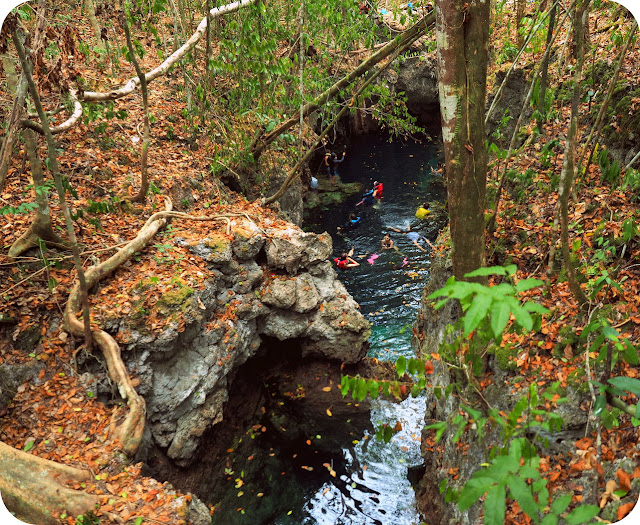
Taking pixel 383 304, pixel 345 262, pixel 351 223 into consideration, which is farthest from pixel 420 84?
pixel 383 304

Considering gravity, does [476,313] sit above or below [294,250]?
below

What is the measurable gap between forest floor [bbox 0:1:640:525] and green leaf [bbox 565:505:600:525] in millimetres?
1423

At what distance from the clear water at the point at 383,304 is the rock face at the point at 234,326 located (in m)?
1.88

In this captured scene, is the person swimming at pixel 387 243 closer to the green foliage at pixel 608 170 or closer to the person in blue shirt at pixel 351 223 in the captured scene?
the person in blue shirt at pixel 351 223

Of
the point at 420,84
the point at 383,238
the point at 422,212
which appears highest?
the point at 420,84

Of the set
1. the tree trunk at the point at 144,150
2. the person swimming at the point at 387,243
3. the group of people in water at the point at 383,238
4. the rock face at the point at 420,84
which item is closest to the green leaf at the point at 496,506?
the tree trunk at the point at 144,150

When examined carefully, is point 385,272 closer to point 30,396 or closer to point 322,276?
point 322,276

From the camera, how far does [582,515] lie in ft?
6.05

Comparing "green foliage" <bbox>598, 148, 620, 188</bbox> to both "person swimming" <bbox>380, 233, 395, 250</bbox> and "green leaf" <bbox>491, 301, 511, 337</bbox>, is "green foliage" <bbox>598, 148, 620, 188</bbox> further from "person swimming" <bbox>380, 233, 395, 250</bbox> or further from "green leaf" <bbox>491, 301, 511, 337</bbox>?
"person swimming" <bbox>380, 233, 395, 250</bbox>

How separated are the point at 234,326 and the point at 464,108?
5.43m

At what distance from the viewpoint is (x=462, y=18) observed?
3.25 m

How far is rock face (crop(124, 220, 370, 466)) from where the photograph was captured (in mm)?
6172

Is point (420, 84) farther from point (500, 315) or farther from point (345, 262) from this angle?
point (500, 315)

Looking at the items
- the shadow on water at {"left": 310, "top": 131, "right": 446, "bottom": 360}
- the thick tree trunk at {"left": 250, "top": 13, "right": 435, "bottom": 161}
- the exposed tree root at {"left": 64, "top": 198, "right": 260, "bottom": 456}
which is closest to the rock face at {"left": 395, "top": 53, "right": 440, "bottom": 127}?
the shadow on water at {"left": 310, "top": 131, "right": 446, "bottom": 360}
